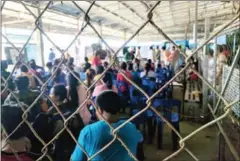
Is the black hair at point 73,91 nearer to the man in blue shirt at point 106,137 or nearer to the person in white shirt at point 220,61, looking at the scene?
the man in blue shirt at point 106,137

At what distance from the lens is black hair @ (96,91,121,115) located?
1.22 metres

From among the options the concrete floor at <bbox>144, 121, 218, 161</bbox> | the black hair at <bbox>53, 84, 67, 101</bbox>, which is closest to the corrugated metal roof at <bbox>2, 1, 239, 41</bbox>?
the black hair at <bbox>53, 84, 67, 101</bbox>

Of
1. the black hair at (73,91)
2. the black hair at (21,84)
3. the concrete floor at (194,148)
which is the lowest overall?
the concrete floor at (194,148)

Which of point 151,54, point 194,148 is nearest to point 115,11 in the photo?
point 151,54

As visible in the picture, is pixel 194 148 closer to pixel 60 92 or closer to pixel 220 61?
pixel 60 92

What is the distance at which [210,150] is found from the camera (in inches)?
127

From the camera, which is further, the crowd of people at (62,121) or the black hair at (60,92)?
the black hair at (60,92)

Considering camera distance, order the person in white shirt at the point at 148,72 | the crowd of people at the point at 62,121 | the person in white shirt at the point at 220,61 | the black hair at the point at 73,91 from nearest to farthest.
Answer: the crowd of people at the point at 62,121 < the black hair at the point at 73,91 < the person in white shirt at the point at 220,61 < the person in white shirt at the point at 148,72

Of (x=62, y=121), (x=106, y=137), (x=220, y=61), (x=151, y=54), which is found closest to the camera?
(x=106, y=137)

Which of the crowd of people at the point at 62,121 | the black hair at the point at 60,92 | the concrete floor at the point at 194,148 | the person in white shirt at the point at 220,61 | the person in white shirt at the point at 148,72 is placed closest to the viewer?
the crowd of people at the point at 62,121

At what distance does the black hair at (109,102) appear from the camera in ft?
4.00

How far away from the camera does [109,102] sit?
49.2 inches

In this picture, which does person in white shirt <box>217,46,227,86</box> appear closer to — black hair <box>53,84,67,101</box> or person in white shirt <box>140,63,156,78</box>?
person in white shirt <box>140,63,156,78</box>

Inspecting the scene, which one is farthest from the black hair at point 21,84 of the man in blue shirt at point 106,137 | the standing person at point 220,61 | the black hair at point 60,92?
the standing person at point 220,61
